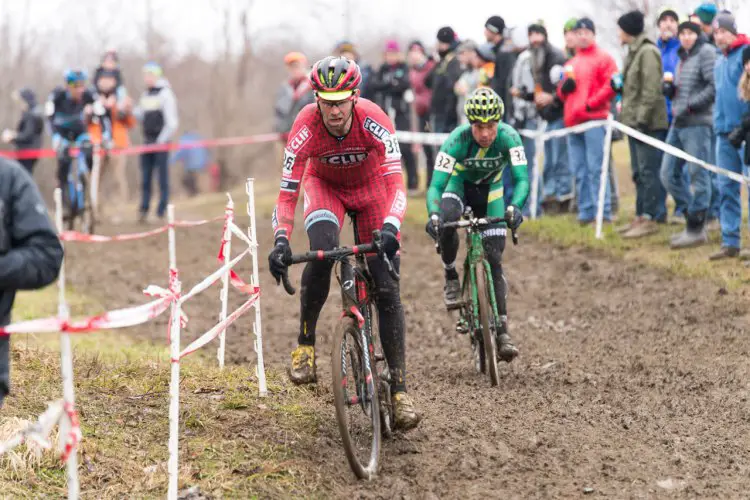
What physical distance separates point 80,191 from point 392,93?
5.66 meters

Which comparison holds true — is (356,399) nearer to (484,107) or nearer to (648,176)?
(484,107)

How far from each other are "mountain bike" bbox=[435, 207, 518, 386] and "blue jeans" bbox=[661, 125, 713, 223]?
4.50 meters

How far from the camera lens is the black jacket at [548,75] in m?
14.7

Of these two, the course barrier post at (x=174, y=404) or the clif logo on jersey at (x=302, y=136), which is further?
the clif logo on jersey at (x=302, y=136)

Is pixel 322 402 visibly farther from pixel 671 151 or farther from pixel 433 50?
pixel 433 50

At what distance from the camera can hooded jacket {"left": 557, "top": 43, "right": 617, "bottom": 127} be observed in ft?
44.8

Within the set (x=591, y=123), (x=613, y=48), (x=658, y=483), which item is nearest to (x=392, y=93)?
(x=591, y=123)

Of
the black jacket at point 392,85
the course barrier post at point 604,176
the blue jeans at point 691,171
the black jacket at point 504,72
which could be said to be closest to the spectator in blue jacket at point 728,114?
the blue jeans at point 691,171

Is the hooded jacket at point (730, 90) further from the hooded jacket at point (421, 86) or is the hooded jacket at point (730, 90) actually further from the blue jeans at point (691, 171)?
the hooded jacket at point (421, 86)

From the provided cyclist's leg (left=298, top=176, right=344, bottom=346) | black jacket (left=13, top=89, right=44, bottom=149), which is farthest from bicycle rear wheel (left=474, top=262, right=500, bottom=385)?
black jacket (left=13, top=89, right=44, bottom=149)

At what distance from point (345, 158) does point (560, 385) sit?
2.86 metres

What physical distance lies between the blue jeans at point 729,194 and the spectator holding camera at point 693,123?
0.65 meters

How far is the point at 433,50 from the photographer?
19609mm

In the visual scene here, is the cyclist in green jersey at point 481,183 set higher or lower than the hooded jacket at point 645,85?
lower
